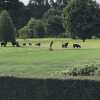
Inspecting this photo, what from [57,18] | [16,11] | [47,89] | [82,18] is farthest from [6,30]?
[47,89]

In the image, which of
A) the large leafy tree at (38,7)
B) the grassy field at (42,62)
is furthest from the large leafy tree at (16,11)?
the grassy field at (42,62)

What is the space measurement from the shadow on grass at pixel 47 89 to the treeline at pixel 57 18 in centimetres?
8203

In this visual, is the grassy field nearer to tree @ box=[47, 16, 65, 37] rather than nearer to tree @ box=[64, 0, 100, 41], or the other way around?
tree @ box=[64, 0, 100, 41]

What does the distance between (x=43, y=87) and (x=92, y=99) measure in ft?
4.87

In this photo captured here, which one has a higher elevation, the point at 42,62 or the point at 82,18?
the point at 42,62

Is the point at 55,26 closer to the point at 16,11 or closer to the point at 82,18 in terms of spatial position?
the point at 82,18

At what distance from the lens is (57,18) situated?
398 ft

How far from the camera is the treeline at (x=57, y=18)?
99.7 meters

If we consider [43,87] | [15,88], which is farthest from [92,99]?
[15,88]

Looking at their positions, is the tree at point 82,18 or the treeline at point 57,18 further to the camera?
the treeline at point 57,18

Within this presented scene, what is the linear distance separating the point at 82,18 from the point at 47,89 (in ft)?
287

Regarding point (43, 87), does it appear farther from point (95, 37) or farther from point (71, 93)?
point (95, 37)

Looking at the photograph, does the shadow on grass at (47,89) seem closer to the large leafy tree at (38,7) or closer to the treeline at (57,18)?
the treeline at (57,18)

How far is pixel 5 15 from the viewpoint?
79.9m
